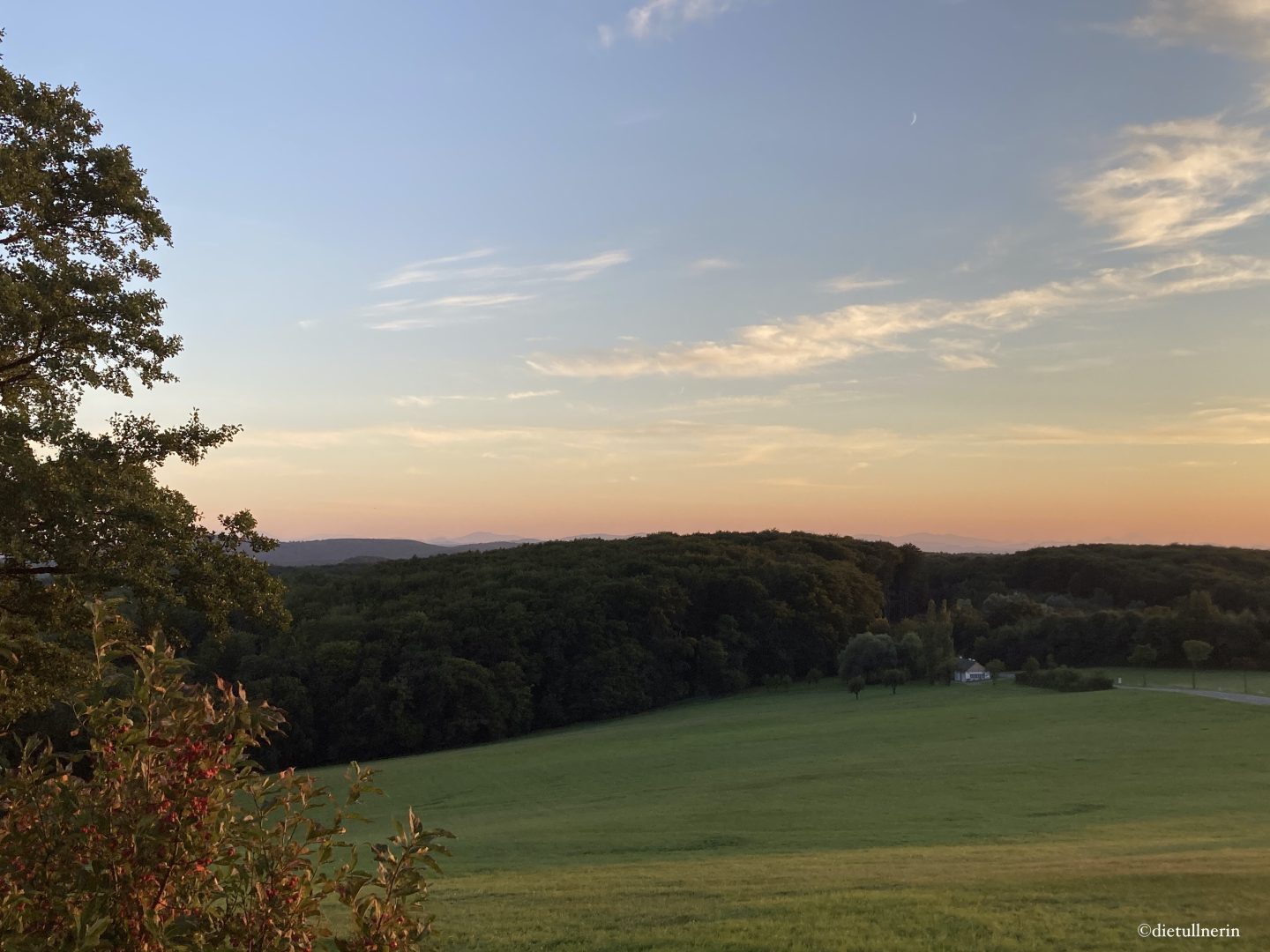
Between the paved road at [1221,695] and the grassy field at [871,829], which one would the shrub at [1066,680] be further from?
the grassy field at [871,829]

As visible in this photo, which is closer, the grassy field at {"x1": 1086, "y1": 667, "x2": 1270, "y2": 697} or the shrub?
the grassy field at {"x1": 1086, "y1": 667, "x2": 1270, "y2": 697}

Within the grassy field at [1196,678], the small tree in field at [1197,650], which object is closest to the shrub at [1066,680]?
the grassy field at [1196,678]

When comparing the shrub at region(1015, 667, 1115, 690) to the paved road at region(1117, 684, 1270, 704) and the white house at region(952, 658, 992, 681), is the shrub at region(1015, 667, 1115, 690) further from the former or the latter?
the white house at region(952, 658, 992, 681)

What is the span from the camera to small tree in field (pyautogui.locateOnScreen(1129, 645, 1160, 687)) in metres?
71.6

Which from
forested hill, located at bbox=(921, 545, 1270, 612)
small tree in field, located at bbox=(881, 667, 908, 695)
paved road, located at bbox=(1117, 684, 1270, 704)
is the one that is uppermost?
forested hill, located at bbox=(921, 545, 1270, 612)

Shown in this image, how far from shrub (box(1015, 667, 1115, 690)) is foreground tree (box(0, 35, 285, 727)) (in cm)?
6172

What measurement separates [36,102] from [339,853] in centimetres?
1819

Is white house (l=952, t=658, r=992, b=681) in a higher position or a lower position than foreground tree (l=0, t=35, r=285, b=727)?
lower

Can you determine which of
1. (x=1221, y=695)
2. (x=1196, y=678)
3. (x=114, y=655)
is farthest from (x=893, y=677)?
(x=114, y=655)

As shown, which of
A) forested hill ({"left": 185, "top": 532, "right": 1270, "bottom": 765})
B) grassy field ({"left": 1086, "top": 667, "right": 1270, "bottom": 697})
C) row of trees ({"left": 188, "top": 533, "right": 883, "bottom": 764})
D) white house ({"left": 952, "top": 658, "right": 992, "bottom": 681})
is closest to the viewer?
grassy field ({"left": 1086, "top": 667, "right": 1270, "bottom": 697})

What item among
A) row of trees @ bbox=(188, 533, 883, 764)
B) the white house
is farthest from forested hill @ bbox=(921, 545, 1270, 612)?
the white house

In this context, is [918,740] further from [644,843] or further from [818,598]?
[818,598]

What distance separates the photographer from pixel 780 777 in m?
37.7

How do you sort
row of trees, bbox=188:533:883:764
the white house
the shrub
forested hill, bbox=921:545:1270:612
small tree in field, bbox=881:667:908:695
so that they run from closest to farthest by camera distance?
1. the shrub
2. row of trees, bbox=188:533:883:764
3. small tree in field, bbox=881:667:908:695
4. the white house
5. forested hill, bbox=921:545:1270:612
